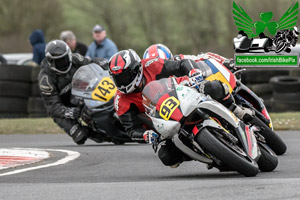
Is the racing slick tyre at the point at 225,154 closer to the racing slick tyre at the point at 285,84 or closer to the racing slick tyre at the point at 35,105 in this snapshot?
the racing slick tyre at the point at 285,84

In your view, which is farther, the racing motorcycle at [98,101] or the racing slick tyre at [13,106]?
the racing slick tyre at [13,106]

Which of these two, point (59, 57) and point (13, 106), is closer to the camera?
point (59, 57)

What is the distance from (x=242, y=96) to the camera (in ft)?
31.4

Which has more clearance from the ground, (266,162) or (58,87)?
(266,162)

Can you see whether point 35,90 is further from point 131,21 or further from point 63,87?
point 131,21

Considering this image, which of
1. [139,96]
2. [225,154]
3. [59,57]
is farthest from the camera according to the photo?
[59,57]

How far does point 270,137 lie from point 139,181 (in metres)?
2.46

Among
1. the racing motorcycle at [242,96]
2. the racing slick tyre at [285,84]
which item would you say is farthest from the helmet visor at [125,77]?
the racing slick tyre at [285,84]

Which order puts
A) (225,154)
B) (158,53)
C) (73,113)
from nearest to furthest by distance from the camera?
(225,154) → (158,53) → (73,113)

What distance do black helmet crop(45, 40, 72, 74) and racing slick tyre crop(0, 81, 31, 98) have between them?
491 cm

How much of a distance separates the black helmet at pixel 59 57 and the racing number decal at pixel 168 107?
207 inches

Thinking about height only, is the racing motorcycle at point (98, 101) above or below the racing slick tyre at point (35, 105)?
above

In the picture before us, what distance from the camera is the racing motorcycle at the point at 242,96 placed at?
907 cm

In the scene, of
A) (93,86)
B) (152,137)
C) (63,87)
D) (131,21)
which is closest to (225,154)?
(152,137)
